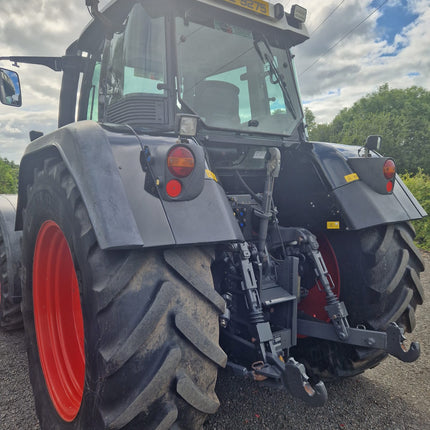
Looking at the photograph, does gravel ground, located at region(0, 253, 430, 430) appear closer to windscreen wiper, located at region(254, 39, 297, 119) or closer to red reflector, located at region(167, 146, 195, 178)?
red reflector, located at region(167, 146, 195, 178)

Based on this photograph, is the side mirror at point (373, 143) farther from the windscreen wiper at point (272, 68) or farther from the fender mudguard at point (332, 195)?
the windscreen wiper at point (272, 68)

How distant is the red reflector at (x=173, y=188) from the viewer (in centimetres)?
138

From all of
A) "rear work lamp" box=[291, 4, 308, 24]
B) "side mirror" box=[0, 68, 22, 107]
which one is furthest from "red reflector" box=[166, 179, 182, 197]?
"side mirror" box=[0, 68, 22, 107]

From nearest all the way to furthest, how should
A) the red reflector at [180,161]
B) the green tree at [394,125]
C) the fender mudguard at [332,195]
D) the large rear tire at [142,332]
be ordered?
the large rear tire at [142,332]
the red reflector at [180,161]
the fender mudguard at [332,195]
the green tree at [394,125]

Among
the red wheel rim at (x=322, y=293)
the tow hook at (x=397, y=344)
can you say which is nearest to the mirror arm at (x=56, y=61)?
the red wheel rim at (x=322, y=293)

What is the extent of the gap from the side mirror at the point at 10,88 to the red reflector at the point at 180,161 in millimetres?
2027

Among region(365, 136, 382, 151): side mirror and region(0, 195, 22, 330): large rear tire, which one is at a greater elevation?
region(365, 136, 382, 151): side mirror

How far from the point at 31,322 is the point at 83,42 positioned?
2.16 meters

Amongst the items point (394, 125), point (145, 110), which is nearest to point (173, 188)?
point (145, 110)

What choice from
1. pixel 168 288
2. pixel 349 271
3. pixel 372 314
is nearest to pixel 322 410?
pixel 372 314

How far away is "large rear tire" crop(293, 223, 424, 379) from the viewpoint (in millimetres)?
2127

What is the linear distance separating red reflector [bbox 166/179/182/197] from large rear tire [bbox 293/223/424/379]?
1361mm

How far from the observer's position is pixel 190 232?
1332mm

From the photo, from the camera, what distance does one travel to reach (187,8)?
204cm
